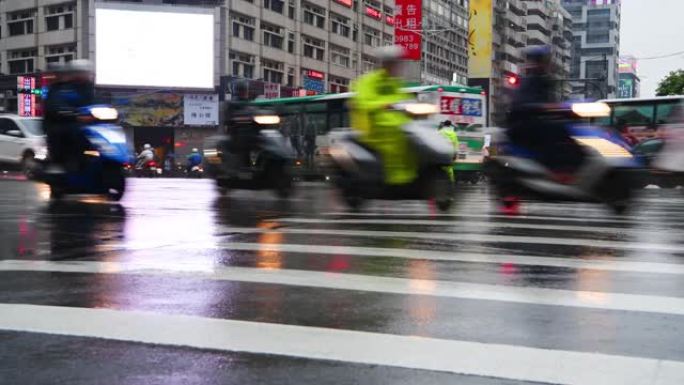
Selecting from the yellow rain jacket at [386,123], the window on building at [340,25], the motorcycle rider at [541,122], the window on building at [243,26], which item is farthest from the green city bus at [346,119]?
the window on building at [340,25]

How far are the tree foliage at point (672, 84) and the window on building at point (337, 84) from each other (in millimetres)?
27127

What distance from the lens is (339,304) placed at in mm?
4219

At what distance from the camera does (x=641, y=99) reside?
87.9ft

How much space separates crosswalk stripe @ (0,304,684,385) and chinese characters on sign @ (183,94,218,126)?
47244 mm

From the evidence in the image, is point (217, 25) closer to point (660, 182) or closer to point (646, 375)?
point (660, 182)

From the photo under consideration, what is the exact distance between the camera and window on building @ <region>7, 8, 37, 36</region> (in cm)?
5697

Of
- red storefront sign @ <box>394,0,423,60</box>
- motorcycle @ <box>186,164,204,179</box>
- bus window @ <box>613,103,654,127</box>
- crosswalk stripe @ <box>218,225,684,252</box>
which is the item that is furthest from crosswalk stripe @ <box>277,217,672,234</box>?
red storefront sign @ <box>394,0,423,60</box>

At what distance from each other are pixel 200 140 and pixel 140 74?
20.9 feet

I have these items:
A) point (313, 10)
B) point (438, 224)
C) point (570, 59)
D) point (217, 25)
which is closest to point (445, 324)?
point (438, 224)

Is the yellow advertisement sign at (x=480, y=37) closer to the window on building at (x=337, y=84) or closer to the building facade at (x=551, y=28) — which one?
the window on building at (x=337, y=84)

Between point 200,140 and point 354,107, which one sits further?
point 200,140

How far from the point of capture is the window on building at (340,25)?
68.6 meters

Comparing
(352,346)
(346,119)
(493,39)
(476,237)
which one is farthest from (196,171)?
(493,39)

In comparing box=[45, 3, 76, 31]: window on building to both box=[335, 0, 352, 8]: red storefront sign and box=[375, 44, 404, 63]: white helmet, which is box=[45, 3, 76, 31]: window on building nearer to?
box=[335, 0, 352, 8]: red storefront sign
